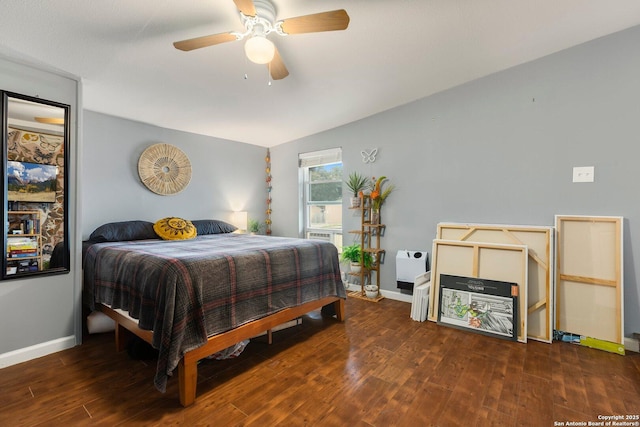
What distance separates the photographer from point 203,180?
427 cm

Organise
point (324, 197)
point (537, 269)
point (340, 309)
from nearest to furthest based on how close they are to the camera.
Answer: point (537, 269) → point (340, 309) → point (324, 197)

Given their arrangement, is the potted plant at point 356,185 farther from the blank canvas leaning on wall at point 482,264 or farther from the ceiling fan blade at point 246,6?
the ceiling fan blade at point 246,6

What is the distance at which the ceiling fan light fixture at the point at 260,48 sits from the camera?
174cm

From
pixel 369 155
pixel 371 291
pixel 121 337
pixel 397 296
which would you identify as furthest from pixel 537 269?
pixel 121 337

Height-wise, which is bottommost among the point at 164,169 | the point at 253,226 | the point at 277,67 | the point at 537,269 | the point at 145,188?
the point at 537,269

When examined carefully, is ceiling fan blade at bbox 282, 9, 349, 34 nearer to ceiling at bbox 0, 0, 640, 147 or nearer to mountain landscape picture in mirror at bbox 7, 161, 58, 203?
ceiling at bbox 0, 0, 640, 147

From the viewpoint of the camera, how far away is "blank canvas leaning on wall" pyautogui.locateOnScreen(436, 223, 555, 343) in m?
2.57

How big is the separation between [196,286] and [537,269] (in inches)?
113

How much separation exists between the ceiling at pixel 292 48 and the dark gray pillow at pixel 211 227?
1329mm

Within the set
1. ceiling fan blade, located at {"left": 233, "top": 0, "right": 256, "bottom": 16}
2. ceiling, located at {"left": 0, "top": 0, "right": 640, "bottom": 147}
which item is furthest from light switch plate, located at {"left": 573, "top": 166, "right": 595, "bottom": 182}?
ceiling fan blade, located at {"left": 233, "top": 0, "right": 256, "bottom": 16}

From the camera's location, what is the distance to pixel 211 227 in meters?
3.93

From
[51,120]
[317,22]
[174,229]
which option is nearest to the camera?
[317,22]

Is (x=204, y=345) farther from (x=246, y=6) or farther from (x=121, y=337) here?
(x=246, y=6)

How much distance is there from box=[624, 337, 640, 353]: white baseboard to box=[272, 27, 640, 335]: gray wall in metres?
0.10
